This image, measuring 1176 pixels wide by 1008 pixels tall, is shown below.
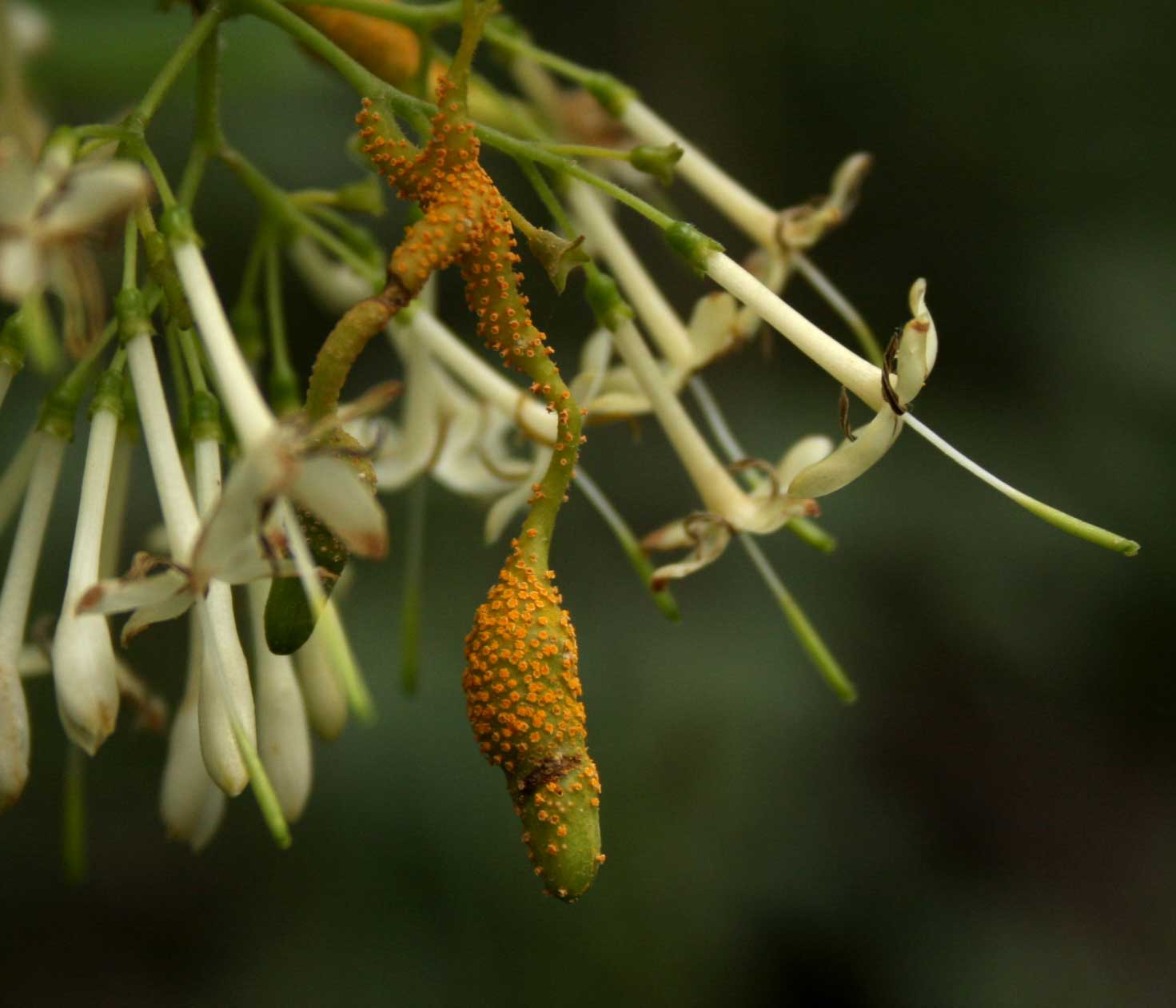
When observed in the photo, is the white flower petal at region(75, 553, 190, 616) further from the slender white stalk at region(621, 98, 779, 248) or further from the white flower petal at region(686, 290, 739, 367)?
the slender white stalk at region(621, 98, 779, 248)

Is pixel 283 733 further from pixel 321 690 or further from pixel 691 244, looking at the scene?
pixel 691 244

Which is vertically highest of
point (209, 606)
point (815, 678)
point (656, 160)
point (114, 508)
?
point (656, 160)

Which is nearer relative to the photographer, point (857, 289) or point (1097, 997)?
point (1097, 997)

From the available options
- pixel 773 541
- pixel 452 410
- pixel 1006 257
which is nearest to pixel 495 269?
pixel 452 410

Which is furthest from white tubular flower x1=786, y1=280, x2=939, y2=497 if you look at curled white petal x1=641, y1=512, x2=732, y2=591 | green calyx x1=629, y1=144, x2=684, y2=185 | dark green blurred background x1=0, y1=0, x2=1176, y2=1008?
dark green blurred background x1=0, y1=0, x2=1176, y2=1008

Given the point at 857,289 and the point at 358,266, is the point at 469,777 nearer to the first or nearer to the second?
the point at 358,266

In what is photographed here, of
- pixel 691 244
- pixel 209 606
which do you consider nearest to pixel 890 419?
pixel 691 244

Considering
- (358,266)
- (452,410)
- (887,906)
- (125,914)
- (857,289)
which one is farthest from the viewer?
(857,289)
